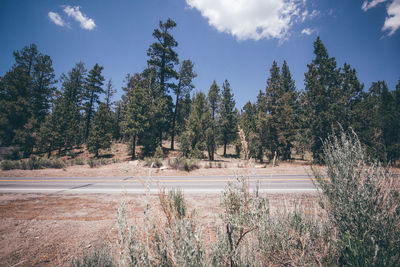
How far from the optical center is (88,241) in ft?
13.8

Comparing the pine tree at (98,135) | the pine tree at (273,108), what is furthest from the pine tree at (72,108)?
the pine tree at (273,108)

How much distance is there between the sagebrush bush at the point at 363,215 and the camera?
190 cm

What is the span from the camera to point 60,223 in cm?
529

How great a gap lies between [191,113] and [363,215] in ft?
72.2

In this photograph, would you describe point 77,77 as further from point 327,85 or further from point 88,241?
point 327,85

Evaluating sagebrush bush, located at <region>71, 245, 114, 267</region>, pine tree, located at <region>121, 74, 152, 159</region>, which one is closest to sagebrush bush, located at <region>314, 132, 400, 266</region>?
sagebrush bush, located at <region>71, 245, 114, 267</region>

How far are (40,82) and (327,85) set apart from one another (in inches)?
2145

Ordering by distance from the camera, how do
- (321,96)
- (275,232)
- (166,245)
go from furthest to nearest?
(321,96)
(275,232)
(166,245)

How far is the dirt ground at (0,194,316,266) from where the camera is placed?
372 centimetres

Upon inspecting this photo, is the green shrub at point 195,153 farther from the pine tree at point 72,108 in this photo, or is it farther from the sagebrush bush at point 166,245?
the pine tree at point 72,108

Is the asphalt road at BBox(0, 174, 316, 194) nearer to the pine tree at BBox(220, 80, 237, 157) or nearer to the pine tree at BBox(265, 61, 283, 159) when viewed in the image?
the pine tree at BBox(265, 61, 283, 159)

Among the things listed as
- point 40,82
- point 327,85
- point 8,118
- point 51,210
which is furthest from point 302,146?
point 40,82

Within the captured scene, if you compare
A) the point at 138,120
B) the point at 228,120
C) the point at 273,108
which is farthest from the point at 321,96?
the point at 138,120

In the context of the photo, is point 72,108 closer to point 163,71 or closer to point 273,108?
point 163,71
